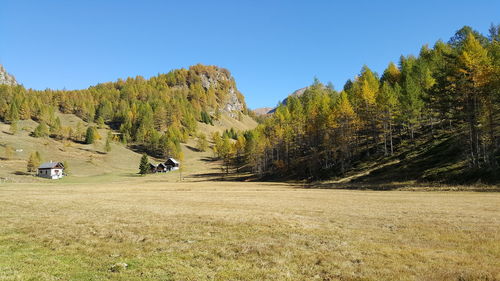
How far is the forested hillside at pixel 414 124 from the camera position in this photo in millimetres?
38188

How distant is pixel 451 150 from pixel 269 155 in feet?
217

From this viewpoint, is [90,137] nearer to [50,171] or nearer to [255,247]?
[50,171]

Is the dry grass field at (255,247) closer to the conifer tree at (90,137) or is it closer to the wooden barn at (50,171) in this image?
the wooden barn at (50,171)

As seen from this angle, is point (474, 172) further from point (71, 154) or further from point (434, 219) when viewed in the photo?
point (71, 154)

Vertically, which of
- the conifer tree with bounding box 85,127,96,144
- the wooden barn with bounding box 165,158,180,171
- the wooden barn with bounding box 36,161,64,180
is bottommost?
the wooden barn with bounding box 36,161,64,180

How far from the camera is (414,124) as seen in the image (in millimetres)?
70938

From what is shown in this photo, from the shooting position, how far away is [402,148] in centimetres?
6019

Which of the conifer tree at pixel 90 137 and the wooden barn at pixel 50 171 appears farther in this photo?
the conifer tree at pixel 90 137

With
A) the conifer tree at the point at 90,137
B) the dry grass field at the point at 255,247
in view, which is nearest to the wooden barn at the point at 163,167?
the conifer tree at the point at 90,137

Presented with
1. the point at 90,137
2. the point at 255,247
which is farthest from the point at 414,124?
the point at 90,137

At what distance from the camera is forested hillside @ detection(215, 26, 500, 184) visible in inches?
Result: 1503

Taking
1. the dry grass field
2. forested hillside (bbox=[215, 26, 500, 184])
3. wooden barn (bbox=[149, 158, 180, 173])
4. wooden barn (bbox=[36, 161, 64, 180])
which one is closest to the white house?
wooden barn (bbox=[36, 161, 64, 180])

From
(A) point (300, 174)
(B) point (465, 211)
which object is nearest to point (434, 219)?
(B) point (465, 211)

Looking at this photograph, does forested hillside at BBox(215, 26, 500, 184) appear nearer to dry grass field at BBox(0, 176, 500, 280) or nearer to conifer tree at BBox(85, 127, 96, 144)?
dry grass field at BBox(0, 176, 500, 280)
